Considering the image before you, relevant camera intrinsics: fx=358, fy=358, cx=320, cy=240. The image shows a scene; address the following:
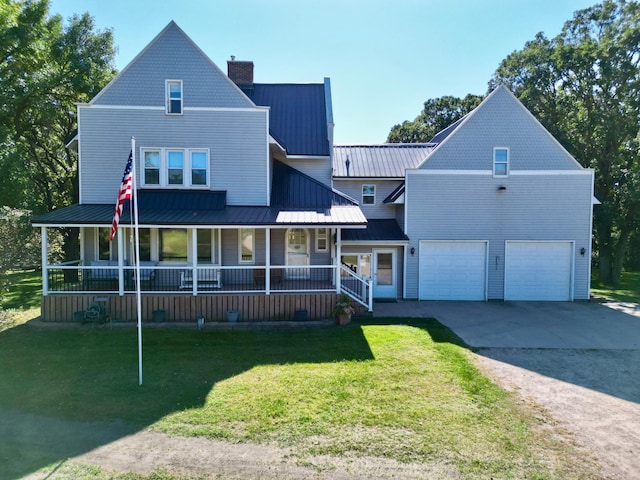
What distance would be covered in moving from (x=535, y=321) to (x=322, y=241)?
8.42 metres

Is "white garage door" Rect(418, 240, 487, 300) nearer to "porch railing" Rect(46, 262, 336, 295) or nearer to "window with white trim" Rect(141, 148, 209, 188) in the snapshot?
"porch railing" Rect(46, 262, 336, 295)

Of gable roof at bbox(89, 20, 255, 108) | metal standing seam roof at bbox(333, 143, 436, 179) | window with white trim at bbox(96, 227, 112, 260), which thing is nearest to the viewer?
gable roof at bbox(89, 20, 255, 108)

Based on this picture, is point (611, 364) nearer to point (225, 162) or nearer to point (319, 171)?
point (319, 171)

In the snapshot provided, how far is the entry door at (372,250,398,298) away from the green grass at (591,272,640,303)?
434 inches

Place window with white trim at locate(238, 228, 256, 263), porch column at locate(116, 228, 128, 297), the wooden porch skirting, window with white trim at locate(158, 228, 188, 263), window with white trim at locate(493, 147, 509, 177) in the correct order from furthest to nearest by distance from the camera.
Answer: window with white trim at locate(493, 147, 509, 177) < window with white trim at locate(238, 228, 256, 263) < window with white trim at locate(158, 228, 188, 263) < the wooden porch skirting < porch column at locate(116, 228, 128, 297)

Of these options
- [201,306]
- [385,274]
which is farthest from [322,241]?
[201,306]

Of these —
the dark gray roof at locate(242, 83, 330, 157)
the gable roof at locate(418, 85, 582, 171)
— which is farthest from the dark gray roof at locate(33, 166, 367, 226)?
the gable roof at locate(418, 85, 582, 171)

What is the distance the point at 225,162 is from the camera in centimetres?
1407

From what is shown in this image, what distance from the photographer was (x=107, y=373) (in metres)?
7.93

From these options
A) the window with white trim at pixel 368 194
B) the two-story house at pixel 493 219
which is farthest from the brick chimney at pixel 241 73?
the two-story house at pixel 493 219

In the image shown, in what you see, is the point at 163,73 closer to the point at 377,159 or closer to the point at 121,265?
the point at 121,265

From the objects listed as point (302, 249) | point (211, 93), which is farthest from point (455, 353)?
point (211, 93)

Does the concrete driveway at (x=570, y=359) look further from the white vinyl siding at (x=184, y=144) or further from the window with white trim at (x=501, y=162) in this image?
the white vinyl siding at (x=184, y=144)

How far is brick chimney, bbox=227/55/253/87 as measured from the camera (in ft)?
60.5
